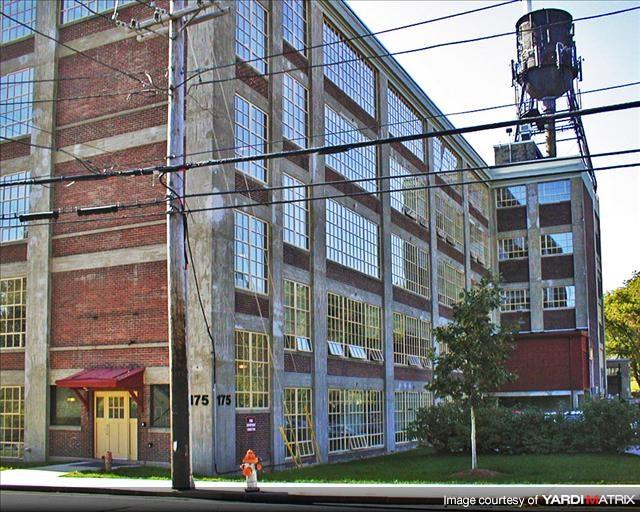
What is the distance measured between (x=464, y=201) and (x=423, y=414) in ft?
86.7

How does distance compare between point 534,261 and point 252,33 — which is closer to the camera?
point 252,33

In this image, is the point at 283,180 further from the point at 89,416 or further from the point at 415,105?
the point at 415,105

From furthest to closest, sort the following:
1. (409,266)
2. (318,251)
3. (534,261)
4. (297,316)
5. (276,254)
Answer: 1. (534,261)
2. (409,266)
3. (318,251)
4. (297,316)
5. (276,254)

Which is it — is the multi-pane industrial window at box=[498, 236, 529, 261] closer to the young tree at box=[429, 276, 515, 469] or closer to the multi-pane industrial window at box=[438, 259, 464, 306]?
the multi-pane industrial window at box=[438, 259, 464, 306]

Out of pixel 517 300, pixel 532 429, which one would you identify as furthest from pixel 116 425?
pixel 517 300

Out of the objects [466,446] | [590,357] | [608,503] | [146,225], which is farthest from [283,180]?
[590,357]

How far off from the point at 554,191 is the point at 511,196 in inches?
137

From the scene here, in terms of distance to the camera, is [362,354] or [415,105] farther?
[415,105]

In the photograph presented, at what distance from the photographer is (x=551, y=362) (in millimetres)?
59656

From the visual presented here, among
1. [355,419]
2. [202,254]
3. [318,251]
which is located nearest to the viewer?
[202,254]

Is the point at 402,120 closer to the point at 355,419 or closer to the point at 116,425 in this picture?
the point at 355,419

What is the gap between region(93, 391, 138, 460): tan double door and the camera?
26047 mm

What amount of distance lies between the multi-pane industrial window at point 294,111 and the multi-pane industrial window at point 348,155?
1.09 m

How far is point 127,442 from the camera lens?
85.6 feet
